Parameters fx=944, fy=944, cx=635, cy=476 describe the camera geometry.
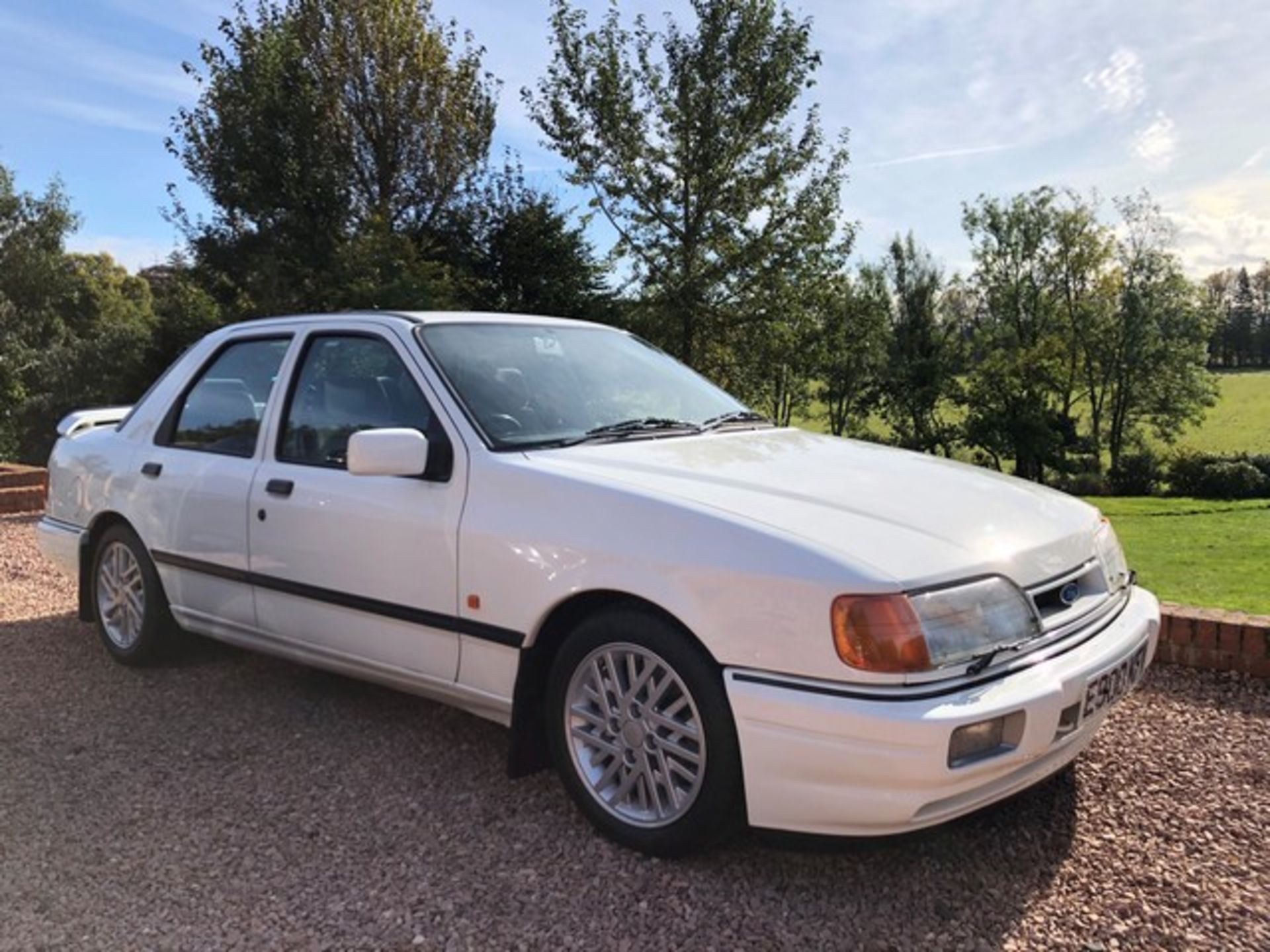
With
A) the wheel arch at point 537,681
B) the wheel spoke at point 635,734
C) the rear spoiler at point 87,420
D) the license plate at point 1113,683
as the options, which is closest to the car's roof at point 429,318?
the wheel arch at point 537,681

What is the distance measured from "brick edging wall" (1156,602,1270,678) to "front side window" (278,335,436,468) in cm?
337

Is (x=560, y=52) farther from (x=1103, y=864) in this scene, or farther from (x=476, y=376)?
(x=1103, y=864)

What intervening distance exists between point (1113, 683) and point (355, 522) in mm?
2538

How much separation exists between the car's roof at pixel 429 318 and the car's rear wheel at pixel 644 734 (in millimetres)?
1562

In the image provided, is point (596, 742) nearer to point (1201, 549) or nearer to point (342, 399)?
point (342, 399)

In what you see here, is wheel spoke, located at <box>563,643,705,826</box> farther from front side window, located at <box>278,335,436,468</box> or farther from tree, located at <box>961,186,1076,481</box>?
tree, located at <box>961,186,1076,481</box>

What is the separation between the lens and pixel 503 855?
9.42 feet

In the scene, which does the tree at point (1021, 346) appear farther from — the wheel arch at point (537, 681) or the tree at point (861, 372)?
the wheel arch at point (537, 681)

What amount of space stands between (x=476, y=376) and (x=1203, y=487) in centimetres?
3326

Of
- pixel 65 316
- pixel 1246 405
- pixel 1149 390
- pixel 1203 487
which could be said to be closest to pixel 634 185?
pixel 65 316

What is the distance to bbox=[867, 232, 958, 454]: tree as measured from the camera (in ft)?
128

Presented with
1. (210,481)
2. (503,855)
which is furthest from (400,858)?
(210,481)

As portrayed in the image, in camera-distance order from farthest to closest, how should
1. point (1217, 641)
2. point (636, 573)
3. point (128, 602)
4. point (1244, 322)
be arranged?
point (1244, 322)
point (128, 602)
point (1217, 641)
point (636, 573)

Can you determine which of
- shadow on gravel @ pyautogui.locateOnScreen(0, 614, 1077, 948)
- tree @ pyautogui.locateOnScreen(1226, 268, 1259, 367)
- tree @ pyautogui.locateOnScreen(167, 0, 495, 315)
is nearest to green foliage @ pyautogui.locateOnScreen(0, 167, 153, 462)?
tree @ pyautogui.locateOnScreen(167, 0, 495, 315)
